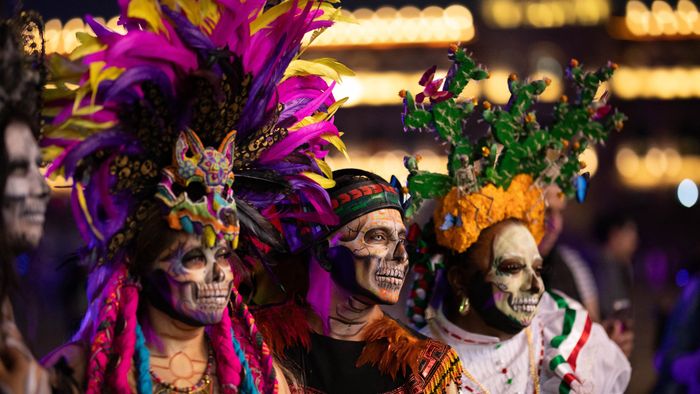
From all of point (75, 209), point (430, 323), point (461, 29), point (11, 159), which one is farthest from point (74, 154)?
point (461, 29)

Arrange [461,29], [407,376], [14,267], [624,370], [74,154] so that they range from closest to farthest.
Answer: [14,267] → [74,154] → [407,376] → [624,370] → [461,29]

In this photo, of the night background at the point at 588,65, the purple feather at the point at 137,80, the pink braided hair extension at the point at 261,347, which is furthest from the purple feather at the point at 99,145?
the night background at the point at 588,65

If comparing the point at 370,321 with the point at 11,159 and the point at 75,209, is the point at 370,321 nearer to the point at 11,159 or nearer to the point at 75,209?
the point at 75,209

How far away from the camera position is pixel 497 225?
5.96 m

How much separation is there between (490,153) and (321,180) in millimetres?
1240

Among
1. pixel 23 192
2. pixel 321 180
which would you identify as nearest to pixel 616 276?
pixel 321 180

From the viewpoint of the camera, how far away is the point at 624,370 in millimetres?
6570

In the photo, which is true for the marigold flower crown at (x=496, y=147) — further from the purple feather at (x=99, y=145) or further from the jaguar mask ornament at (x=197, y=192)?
the purple feather at (x=99, y=145)

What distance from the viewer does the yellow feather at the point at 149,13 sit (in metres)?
4.21

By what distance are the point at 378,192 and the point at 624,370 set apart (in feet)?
6.80

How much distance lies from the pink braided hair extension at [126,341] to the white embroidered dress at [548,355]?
6.95ft

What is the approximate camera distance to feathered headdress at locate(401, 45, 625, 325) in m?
5.78

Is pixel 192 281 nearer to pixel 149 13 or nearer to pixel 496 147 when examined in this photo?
pixel 149 13

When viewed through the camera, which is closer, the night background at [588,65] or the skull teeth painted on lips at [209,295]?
the skull teeth painted on lips at [209,295]
